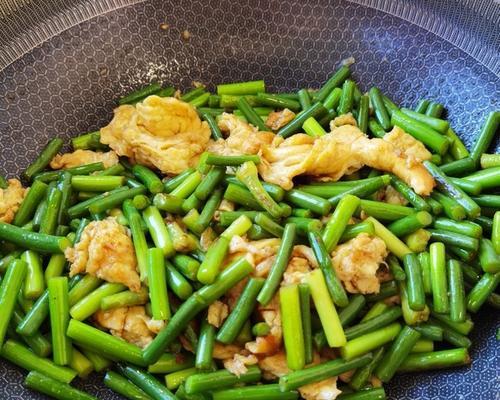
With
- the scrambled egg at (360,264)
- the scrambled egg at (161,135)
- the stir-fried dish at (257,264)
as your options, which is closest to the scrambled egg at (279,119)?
the stir-fried dish at (257,264)

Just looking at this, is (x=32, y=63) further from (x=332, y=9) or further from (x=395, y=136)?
(x=395, y=136)

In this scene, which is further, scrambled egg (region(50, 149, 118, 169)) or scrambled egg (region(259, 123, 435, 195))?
scrambled egg (region(50, 149, 118, 169))

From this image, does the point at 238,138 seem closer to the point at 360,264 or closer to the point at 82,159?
the point at 82,159

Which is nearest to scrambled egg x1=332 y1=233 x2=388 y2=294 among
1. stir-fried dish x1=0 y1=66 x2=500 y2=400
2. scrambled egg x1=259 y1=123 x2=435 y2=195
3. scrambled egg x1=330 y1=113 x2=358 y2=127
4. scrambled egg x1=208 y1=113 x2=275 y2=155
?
stir-fried dish x1=0 y1=66 x2=500 y2=400

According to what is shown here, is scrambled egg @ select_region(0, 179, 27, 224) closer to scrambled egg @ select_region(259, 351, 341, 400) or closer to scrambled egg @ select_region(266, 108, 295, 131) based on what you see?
Result: scrambled egg @ select_region(266, 108, 295, 131)

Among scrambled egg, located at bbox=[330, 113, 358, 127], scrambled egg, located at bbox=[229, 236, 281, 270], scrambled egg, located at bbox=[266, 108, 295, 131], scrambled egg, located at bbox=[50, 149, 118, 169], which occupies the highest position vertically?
scrambled egg, located at bbox=[50, 149, 118, 169]

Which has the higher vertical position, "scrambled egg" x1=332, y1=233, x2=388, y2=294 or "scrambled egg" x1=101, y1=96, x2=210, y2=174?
"scrambled egg" x1=101, y1=96, x2=210, y2=174

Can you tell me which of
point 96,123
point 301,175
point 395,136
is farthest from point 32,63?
point 395,136
